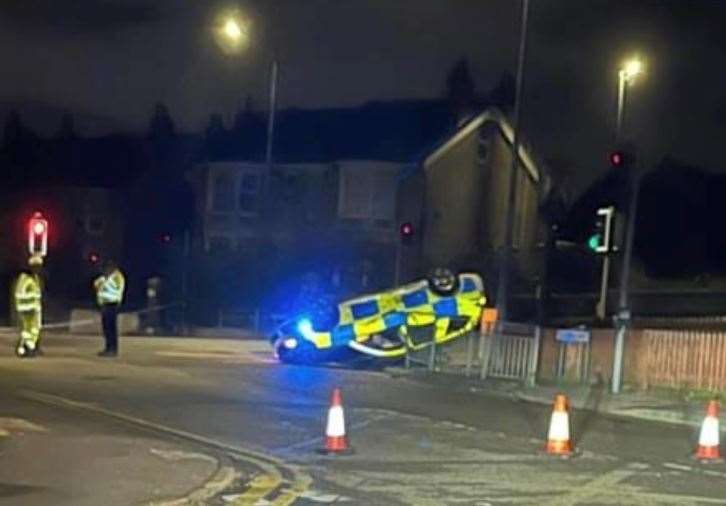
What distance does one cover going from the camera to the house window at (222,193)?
61031 millimetres

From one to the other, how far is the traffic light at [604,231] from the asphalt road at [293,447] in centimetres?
446

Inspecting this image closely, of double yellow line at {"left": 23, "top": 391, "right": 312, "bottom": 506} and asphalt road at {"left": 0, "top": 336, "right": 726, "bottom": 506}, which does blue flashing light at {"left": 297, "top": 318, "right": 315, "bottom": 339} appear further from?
double yellow line at {"left": 23, "top": 391, "right": 312, "bottom": 506}

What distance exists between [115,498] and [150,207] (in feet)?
198

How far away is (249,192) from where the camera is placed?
61.0m


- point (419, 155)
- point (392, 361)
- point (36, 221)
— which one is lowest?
point (392, 361)

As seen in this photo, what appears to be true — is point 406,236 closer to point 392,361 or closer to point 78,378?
point 392,361

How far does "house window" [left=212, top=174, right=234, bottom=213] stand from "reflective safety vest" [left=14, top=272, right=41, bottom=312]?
121 feet

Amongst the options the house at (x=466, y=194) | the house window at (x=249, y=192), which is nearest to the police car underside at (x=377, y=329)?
the house at (x=466, y=194)

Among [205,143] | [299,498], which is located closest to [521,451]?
[299,498]

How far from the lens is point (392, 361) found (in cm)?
2911

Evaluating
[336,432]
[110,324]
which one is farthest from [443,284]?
[336,432]

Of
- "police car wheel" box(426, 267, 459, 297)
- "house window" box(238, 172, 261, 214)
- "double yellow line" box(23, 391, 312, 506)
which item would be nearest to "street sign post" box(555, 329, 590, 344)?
"police car wheel" box(426, 267, 459, 297)

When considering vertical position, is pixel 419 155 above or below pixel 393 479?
above

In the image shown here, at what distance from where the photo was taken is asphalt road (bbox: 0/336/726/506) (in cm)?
1100
